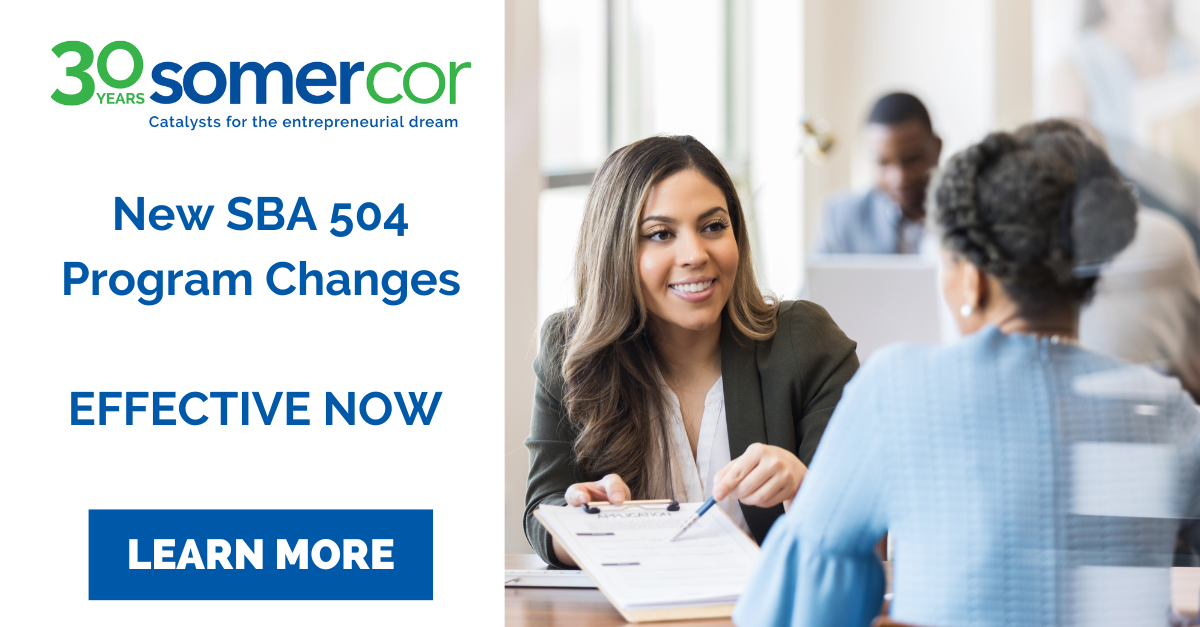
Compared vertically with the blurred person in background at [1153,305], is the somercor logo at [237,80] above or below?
above

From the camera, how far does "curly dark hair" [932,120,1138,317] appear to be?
2.02 feet

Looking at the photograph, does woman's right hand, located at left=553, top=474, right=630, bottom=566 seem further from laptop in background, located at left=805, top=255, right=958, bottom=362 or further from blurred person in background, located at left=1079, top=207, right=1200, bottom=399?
blurred person in background, located at left=1079, top=207, right=1200, bottom=399

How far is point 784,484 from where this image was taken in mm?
880

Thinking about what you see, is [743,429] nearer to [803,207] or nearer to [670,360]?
[670,360]

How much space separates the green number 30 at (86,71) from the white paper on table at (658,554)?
651 millimetres

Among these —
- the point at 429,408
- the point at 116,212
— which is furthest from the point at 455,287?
the point at 116,212

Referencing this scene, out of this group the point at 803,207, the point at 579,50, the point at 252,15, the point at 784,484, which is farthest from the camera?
the point at 803,207

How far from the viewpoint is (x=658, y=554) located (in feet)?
2.58

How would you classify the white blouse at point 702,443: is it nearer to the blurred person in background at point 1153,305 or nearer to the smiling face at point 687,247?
the smiling face at point 687,247

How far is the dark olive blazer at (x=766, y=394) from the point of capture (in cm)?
108

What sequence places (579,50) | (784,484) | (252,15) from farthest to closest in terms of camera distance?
(579,50) → (252,15) → (784,484)

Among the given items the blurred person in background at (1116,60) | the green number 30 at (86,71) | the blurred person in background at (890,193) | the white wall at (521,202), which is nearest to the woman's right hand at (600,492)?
the white wall at (521,202)

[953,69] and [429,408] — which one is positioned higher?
[953,69]

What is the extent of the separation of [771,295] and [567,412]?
32cm
